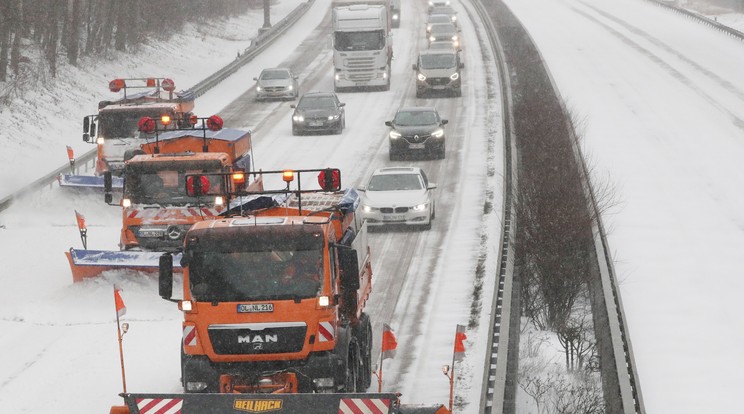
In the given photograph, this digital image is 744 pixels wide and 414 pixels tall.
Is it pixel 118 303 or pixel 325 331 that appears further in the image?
pixel 118 303

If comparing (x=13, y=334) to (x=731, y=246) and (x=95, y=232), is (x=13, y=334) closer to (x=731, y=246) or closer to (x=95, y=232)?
(x=95, y=232)

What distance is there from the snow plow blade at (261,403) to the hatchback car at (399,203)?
14959 mm

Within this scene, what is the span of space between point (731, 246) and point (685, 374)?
36.0 ft

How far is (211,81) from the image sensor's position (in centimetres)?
5244

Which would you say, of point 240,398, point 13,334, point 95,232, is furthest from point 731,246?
point 240,398

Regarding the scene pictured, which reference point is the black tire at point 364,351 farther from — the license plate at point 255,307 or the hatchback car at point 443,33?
the hatchback car at point 443,33

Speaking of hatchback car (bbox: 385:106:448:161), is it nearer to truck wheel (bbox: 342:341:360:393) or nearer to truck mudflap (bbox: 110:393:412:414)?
truck wheel (bbox: 342:341:360:393)

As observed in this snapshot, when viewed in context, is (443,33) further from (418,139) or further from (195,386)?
(195,386)

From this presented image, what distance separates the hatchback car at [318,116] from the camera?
4041 cm

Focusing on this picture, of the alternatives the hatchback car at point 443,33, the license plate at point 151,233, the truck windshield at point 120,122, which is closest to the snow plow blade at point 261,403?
the license plate at point 151,233

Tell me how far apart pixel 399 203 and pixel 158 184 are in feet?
23.7

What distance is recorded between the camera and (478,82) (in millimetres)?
51969

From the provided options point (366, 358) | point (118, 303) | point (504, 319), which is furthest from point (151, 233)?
point (366, 358)

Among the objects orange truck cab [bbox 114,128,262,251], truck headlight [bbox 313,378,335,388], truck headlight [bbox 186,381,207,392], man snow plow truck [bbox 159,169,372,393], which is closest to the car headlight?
orange truck cab [bbox 114,128,262,251]
